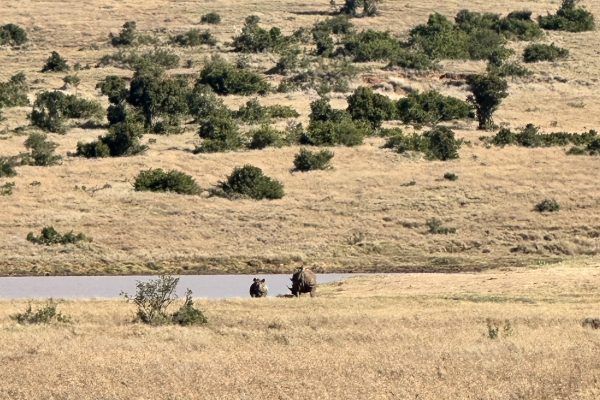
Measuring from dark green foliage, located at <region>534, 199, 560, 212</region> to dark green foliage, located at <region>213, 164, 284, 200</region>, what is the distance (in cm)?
1123

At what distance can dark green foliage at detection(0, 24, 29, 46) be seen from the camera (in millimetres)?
92688

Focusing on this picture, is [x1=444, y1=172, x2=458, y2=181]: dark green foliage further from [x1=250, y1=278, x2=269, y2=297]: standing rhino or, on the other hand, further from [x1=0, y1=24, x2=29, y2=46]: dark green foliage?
[x1=0, y1=24, x2=29, y2=46]: dark green foliage

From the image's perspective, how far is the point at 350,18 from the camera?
100m

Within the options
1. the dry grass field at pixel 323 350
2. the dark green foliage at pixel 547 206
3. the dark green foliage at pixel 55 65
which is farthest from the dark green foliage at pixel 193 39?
the dry grass field at pixel 323 350

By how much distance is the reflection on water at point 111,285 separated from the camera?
108 ft

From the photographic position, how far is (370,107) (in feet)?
225

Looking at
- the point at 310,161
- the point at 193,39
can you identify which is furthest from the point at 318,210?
the point at 193,39

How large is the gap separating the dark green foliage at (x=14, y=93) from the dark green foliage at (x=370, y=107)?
20.2 m

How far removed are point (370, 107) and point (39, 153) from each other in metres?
21.2

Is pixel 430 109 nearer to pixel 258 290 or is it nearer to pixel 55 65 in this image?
pixel 55 65

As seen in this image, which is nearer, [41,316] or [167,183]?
[41,316]

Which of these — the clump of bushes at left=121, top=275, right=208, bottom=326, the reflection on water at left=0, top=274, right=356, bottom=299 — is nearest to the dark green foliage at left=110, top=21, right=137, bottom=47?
the reflection on water at left=0, top=274, right=356, bottom=299

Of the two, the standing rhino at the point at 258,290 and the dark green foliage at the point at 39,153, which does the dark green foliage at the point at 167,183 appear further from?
the standing rhino at the point at 258,290

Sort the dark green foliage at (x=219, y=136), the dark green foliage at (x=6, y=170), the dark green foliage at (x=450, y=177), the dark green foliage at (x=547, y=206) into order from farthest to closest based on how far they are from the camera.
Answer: the dark green foliage at (x=219, y=136) → the dark green foliage at (x=450, y=177) → the dark green foliage at (x=6, y=170) → the dark green foliage at (x=547, y=206)
